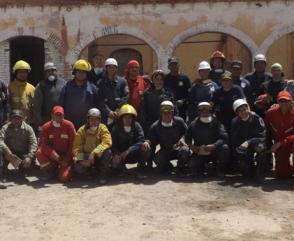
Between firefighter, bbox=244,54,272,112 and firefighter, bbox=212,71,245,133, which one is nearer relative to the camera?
firefighter, bbox=212,71,245,133

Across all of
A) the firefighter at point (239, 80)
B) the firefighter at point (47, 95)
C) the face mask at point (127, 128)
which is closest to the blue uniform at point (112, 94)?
the face mask at point (127, 128)

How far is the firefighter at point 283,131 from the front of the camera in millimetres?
7832

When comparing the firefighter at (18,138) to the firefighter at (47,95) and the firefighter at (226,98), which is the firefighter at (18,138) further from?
the firefighter at (226,98)

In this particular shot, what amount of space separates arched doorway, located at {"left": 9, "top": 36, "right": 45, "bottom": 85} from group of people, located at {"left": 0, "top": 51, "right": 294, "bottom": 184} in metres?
8.39

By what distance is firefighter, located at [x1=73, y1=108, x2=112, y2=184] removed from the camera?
25.6ft

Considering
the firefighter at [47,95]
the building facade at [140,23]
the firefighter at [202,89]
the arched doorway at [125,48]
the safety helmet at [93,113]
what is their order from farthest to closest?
the arched doorway at [125,48], the building facade at [140,23], the firefighter at [47,95], the firefighter at [202,89], the safety helmet at [93,113]

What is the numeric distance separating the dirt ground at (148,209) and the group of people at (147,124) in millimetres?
300

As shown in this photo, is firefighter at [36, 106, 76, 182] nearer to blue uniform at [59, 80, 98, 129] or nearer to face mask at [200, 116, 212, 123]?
blue uniform at [59, 80, 98, 129]

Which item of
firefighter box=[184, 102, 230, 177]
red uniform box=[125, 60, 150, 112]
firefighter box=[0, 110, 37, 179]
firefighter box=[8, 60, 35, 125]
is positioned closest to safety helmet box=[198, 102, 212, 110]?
firefighter box=[184, 102, 230, 177]

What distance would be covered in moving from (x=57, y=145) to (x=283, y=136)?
3506 mm

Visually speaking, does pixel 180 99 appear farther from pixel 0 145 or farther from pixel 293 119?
pixel 0 145

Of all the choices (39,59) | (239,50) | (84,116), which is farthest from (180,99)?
(239,50)

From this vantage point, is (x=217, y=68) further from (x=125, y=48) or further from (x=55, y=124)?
(x=125, y=48)

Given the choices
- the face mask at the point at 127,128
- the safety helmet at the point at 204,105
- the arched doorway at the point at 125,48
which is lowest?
the face mask at the point at 127,128
